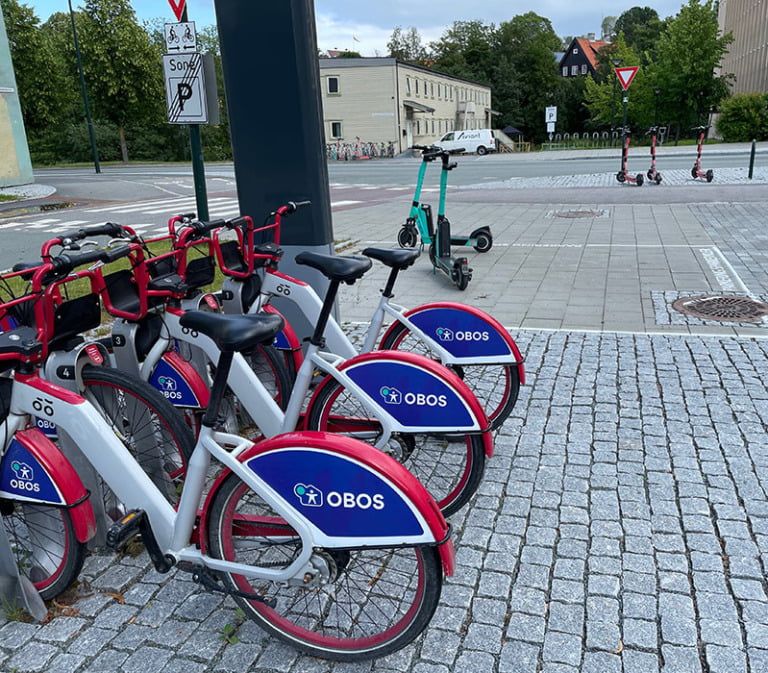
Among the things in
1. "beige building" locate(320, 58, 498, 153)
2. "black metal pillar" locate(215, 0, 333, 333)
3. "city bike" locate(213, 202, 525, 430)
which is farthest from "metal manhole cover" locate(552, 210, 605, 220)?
"beige building" locate(320, 58, 498, 153)

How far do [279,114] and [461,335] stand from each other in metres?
2.09

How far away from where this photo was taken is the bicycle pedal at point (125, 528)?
2.47m

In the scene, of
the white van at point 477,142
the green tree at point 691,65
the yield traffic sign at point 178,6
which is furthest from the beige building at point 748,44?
the yield traffic sign at point 178,6

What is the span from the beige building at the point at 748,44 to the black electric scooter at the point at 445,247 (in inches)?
1856

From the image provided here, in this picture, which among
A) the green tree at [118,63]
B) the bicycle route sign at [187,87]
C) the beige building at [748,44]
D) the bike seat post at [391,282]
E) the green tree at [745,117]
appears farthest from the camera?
the green tree at [118,63]

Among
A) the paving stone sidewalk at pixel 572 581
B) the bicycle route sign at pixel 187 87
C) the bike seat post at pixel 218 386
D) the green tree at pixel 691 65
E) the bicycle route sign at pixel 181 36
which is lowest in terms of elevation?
the paving stone sidewalk at pixel 572 581

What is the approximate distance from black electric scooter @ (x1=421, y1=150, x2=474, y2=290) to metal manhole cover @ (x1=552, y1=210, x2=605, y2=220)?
211 inches

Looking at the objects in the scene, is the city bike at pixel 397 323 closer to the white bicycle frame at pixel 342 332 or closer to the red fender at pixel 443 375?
the white bicycle frame at pixel 342 332

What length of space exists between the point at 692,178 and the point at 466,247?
38.6 feet

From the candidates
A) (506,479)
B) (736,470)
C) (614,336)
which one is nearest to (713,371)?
(614,336)

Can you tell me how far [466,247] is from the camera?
33.8ft

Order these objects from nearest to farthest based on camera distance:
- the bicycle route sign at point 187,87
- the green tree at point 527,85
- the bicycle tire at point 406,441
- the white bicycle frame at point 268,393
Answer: the white bicycle frame at point 268,393
the bicycle tire at point 406,441
the bicycle route sign at point 187,87
the green tree at point 527,85

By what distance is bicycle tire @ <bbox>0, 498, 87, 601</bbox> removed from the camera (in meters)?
2.79

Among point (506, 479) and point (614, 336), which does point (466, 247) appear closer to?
point (614, 336)
